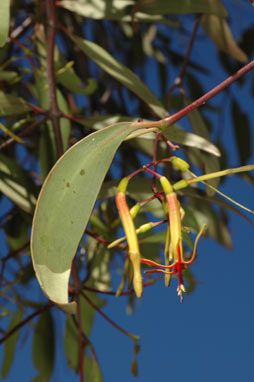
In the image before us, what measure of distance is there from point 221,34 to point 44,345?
0.66 m

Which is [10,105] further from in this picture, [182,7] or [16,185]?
[182,7]

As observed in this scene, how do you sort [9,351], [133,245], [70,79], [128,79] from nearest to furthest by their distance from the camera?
[133,245] → [128,79] → [70,79] → [9,351]

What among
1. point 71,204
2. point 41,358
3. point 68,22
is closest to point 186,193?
point 71,204

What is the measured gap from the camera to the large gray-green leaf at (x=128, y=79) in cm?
72

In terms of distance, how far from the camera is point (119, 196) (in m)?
0.48

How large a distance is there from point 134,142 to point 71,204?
0.45m

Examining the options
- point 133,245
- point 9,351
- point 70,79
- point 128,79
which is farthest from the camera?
point 9,351

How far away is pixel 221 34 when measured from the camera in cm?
82

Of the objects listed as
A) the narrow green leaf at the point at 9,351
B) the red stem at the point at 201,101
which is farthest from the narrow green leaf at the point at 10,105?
the narrow green leaf at the point at 9,351

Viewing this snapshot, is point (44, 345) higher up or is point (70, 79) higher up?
point (70, 79)

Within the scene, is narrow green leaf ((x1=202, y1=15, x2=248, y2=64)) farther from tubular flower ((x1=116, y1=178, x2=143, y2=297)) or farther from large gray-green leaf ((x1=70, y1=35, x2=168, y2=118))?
tubular flower ((x1=116, y1=178, x2=143, y2=297))

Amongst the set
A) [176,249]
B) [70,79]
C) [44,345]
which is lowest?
[44,345]

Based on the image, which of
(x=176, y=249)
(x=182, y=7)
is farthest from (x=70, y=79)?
(x=176, y=249)

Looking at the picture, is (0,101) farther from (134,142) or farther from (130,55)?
(130,55)
